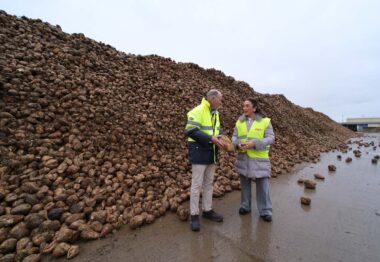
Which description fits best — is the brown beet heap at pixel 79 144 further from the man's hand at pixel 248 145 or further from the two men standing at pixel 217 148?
the man's hand at pixel 248 145

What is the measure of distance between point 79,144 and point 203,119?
2.47 m

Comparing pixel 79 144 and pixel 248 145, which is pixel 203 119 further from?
pixel 79 144

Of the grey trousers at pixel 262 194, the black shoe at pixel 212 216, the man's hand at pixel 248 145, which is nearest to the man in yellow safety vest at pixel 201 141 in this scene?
the black shoe at pixel 212 216

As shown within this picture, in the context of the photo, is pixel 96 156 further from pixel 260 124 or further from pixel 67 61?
pixel 67 61

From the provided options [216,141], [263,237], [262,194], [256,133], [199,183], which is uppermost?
[256,133]

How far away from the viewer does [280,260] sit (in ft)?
7.30

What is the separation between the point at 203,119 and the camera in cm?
269

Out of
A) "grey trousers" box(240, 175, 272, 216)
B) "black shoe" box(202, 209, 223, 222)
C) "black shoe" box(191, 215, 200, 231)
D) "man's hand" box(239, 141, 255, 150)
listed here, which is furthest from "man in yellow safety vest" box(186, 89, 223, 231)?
"grey trousers" box(240, 175, 272, 216)

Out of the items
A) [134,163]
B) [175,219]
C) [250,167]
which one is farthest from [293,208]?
[134,163]

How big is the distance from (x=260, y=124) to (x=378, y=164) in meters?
7.36

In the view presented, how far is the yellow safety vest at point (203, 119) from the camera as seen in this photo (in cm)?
261

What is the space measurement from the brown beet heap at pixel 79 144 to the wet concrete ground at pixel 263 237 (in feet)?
0.83

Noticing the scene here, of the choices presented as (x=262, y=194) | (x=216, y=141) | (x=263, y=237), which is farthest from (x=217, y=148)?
(x=263, y=237)

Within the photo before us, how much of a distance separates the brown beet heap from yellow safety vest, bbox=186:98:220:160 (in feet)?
4.37
